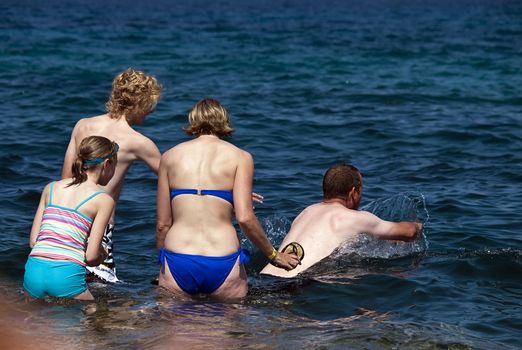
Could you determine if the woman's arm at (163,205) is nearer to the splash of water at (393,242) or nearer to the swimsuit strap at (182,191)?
the swimsuit strap at (182,191)

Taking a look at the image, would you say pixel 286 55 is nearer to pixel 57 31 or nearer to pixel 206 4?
pixel 57 31

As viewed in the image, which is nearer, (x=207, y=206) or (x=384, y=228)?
(x=207, y=206)

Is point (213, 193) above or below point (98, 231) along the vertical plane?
above

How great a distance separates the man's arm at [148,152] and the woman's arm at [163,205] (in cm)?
61

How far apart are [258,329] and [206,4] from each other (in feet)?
180

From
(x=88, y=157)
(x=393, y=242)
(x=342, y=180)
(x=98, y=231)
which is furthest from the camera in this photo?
(x=393, y=242)

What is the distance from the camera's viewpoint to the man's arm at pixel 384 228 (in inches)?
331

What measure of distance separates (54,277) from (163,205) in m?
0.94

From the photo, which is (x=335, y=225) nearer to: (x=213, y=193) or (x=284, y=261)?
(x=284, y=261)

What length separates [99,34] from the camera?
112ft

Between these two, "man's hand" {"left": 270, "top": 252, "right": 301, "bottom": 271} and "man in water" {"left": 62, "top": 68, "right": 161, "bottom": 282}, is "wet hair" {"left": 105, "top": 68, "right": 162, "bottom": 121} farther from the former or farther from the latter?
"man's hand" {"left": 270, "top": 252, "right": 301, "bottom": 271}

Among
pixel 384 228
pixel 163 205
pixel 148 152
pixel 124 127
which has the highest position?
pixel 124 127

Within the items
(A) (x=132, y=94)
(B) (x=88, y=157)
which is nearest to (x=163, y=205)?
(B) (x=88, y=157)

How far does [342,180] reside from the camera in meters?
8.50
